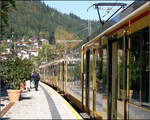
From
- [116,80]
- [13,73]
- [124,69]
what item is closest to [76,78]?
[13,73]

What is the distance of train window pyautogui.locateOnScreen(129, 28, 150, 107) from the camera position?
5223 millimetres

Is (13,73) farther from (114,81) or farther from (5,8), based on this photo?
(114,81)

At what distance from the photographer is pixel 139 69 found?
5.53 meters

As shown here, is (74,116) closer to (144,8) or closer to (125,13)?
(125,13)

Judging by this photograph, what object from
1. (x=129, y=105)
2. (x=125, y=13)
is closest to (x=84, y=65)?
(x=125, y=13)

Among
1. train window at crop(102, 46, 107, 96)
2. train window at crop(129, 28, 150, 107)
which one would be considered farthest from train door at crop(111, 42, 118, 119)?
train window at crop(129, 28, 150, 107)

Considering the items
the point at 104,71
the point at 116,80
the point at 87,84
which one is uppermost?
the point at 104,71

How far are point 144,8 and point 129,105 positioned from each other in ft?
5.48

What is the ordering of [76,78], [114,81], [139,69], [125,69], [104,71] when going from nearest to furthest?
[139,69]
[125,69]
[114,81]
[104,71]
[76,78]

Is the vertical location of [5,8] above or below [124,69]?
above

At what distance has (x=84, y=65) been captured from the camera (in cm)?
1247

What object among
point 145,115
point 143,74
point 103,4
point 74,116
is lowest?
point 74,116

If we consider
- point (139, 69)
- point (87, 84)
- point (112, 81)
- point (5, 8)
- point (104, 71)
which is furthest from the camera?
point (5, 8)

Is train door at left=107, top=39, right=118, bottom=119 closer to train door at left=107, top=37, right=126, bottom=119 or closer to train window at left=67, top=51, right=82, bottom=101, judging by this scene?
train door at left=107, top=37, right=126, bottom=119
